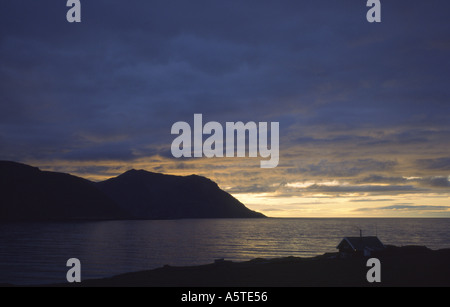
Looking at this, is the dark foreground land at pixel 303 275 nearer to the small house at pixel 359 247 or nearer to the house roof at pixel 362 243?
the small house at pixel 359 247

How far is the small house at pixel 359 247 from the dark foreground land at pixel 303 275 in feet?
12.3

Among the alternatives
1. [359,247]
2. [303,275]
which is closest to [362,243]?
[359,247]

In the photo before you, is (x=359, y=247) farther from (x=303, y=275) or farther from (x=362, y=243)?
(x=303, y=275)

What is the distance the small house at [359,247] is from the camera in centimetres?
4751

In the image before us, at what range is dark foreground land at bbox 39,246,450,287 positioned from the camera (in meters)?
30.9

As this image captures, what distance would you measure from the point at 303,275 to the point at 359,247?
1657 cm

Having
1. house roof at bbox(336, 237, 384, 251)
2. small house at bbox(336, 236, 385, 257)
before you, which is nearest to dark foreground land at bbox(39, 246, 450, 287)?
small house at bbox(336, 236, 385, 257)

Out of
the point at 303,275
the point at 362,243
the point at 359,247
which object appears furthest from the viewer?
the point at 362,243

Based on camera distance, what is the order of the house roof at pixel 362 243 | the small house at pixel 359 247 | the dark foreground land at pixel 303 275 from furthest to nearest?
the house roof at pixel 362 243
the small house at pixel 359 247
the dark foreground land at pixel 303 275

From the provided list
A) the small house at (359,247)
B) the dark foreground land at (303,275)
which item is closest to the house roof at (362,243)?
the small house at (359,247)

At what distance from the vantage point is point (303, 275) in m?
35.3

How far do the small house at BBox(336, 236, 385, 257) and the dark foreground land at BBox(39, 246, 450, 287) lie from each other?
375cm

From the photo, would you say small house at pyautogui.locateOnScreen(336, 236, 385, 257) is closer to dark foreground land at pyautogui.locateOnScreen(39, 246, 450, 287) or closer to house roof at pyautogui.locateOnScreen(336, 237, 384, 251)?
house roof at pyautogui.locateOnScreen(336, 237, 384, 251)
